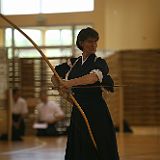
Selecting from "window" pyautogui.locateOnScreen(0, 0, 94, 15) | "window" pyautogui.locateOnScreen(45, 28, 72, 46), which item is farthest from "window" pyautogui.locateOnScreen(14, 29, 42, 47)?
"window" pyautogui.locateOnScreen(0, 0, 94, 15)

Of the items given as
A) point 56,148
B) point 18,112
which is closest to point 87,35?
point 56,148

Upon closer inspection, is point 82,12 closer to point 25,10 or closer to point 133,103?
point 25,10

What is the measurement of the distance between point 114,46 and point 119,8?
3.23 ft

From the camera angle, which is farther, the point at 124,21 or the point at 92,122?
the point at 124,21

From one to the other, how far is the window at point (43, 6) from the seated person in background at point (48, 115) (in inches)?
135

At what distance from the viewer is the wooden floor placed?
6.95 meters

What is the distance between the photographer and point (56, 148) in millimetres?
8164

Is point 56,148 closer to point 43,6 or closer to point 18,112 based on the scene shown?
point 18,112

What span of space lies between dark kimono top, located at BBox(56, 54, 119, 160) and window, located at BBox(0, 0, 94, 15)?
9.89 meters

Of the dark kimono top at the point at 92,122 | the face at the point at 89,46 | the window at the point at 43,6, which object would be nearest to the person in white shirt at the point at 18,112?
the window at the point at 43,6

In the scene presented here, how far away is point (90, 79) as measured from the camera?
10.6 feet

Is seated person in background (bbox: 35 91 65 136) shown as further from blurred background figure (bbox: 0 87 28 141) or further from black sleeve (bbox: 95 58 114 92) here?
black sleeve (bbox: 95 58 114 92)

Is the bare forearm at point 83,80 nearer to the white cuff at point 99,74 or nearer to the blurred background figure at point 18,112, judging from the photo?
the white cuff at point 99,74

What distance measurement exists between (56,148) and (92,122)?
15.9 ft
